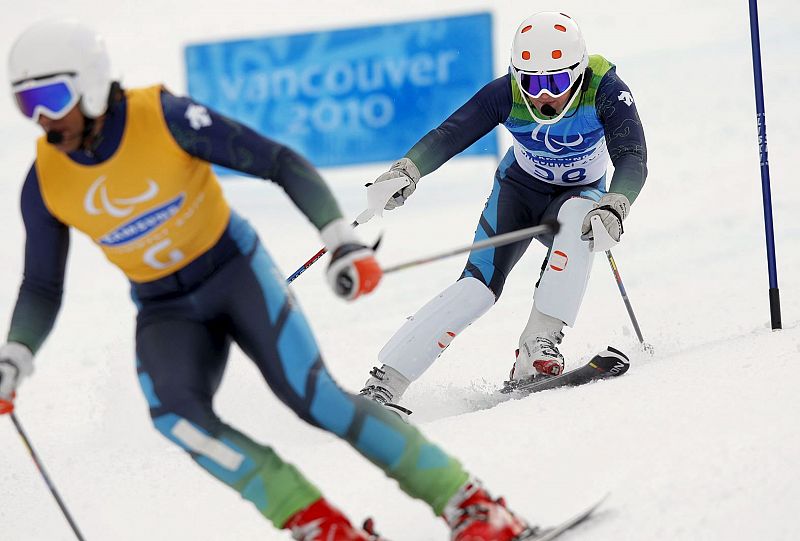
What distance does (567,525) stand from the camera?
3.21 metres

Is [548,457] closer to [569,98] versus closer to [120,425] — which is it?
[569,98]

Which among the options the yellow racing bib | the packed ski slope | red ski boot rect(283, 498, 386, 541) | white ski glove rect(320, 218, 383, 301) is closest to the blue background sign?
the packed ski slope

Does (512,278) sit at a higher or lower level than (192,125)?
lower

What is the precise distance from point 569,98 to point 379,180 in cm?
101

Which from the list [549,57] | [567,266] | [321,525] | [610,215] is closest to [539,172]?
[567,266]

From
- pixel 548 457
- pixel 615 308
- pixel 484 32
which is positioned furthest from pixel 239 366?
pixel 484 32

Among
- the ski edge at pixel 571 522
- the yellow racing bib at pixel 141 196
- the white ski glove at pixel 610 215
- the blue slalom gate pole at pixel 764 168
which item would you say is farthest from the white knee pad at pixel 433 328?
the yellow racing bib at pixel 141 196

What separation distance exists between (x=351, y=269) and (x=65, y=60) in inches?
40.2

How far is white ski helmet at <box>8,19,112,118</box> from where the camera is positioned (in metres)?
3.02

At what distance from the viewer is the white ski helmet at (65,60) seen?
302 centimetres

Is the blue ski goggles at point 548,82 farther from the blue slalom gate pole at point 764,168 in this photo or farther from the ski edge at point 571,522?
the ski edge at point 571,522

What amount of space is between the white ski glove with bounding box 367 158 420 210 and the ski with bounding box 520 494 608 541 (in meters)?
2.32

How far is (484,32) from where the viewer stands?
44.4ft

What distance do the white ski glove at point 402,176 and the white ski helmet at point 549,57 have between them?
681 mm
